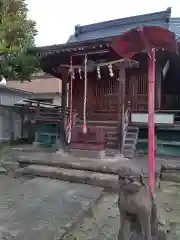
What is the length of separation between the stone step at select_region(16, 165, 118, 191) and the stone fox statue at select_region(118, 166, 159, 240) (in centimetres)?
238

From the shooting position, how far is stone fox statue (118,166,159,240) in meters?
2.07

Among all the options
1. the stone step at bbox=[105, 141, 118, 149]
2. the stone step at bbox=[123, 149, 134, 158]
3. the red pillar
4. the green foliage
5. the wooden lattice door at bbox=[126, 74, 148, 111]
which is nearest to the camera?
the red pillar

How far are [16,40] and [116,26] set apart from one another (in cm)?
735

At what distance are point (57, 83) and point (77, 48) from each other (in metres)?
11.8

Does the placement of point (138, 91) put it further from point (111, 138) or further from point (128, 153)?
point (128, 153)

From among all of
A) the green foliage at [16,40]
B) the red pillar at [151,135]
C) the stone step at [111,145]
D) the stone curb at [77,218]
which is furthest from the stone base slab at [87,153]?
the red pillar at [151,135]

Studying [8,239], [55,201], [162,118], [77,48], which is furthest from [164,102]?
[8,239]

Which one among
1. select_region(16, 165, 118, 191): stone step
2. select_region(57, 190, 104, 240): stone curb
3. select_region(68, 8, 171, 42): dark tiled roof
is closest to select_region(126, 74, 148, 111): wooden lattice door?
select_region(68, 8, 171, 42): dark tiled roof

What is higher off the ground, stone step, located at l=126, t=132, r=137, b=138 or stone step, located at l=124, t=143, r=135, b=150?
stone step, located at l=126, t=132, r=137, b=138

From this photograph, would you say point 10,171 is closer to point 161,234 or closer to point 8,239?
point 8,239

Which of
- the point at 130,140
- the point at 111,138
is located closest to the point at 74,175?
the point at 111,138

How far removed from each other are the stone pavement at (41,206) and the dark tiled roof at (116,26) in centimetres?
827

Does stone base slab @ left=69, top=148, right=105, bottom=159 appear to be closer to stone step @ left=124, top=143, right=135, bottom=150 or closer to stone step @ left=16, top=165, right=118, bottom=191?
stone step @ left=124, top=143, right=135, bottom=150

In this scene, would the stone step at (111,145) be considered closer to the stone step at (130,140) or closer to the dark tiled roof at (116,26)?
the stone step at (130,140)
